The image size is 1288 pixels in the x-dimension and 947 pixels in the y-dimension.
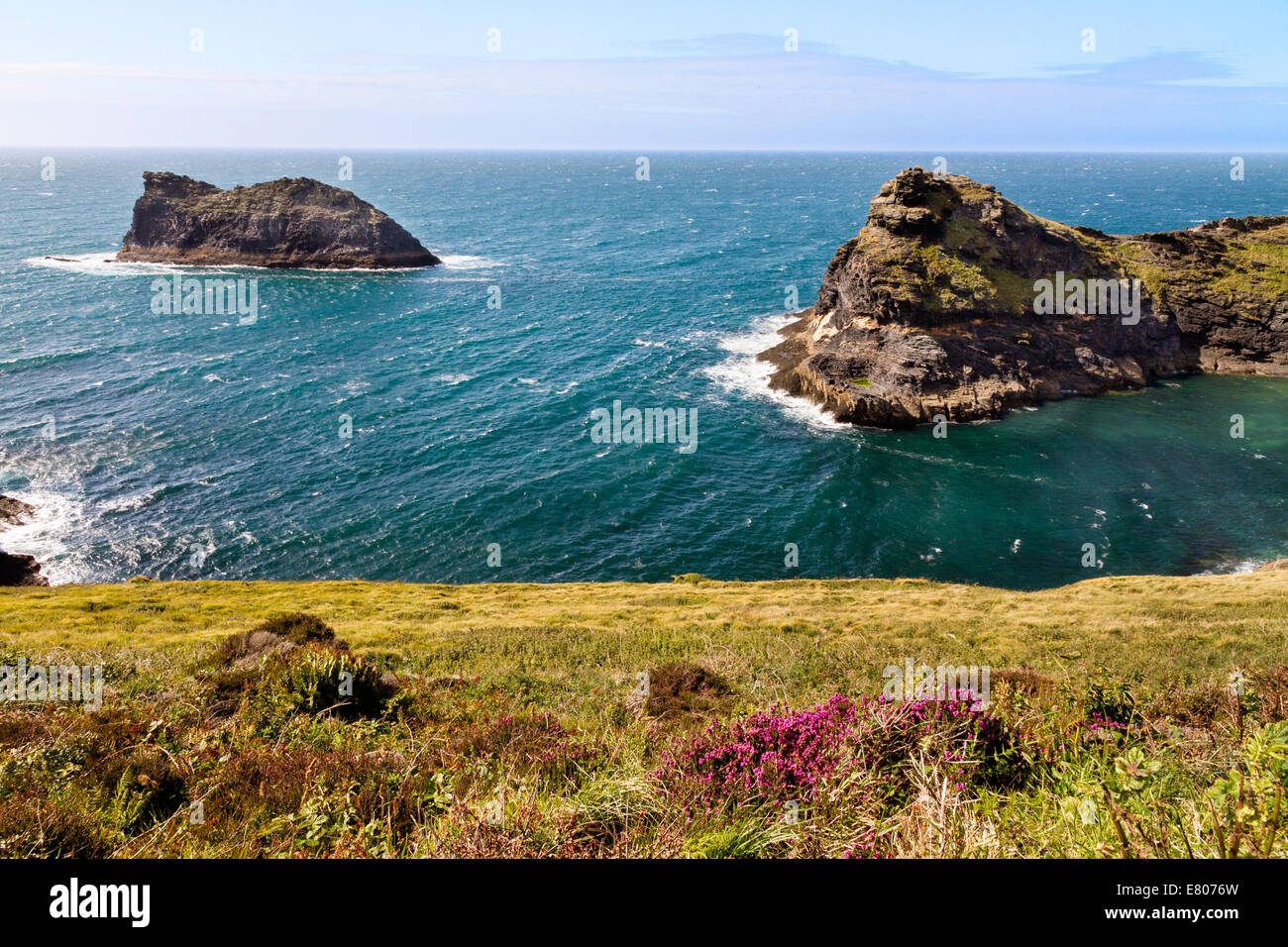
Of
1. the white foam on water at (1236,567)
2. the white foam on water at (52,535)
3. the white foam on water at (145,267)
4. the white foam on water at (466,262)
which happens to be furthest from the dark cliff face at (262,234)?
the white foam on water at (1236,567)

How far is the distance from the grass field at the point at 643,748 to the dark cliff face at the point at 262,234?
11989cm

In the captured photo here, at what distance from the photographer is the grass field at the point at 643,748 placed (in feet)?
22.3

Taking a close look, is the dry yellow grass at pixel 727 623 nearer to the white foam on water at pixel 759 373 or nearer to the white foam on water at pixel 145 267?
the white foam on water at pixel 759 373

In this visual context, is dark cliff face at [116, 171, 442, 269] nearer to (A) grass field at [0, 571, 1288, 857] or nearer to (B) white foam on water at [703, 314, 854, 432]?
(B) white foam on water at [703, 314, 854, 432]

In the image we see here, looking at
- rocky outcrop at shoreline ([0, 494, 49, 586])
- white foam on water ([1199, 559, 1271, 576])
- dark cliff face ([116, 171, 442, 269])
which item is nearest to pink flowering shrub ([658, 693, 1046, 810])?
white foam on water ([1199, 559, 1271, 576])

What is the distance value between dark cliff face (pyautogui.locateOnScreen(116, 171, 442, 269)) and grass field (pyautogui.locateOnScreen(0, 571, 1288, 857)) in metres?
120

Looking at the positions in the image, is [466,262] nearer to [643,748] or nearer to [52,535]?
[52,535]

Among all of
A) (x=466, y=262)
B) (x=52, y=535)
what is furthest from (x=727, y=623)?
(x=466, y=262)

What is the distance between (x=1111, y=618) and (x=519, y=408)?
54.3 m

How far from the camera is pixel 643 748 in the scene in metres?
11.3

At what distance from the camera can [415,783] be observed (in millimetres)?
9125

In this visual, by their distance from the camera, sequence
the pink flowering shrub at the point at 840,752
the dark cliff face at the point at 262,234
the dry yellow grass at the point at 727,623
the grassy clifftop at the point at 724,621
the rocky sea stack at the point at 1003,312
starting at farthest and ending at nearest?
the dark cliff face at the point at 262,234 < the rocky sea stack at the point at 1003,312 < the grassy clifftop at the point at 724,621 < the dry yellow grass at the point at 727,623 < the pink flowering shrub at the point at 840,752
